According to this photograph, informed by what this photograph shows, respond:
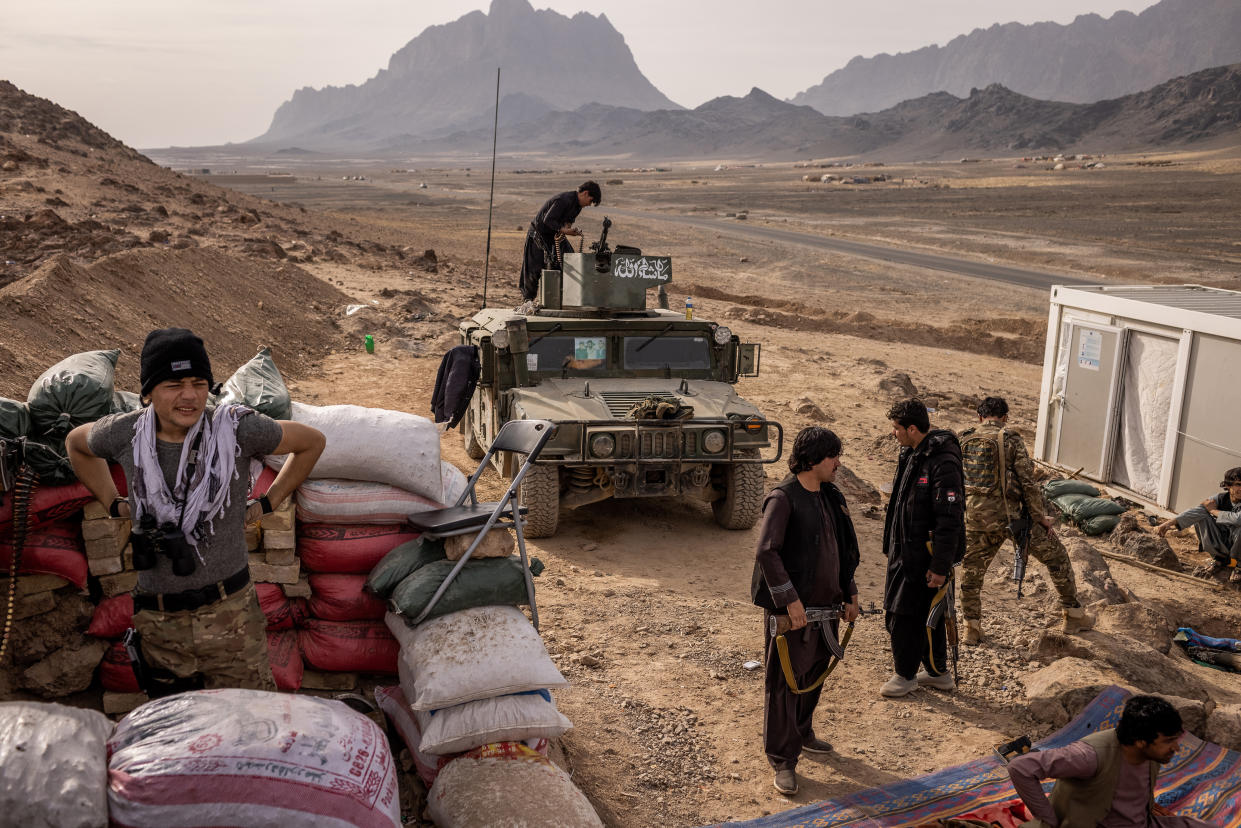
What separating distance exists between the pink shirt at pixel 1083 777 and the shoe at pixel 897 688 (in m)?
1.73

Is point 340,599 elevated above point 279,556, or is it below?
below

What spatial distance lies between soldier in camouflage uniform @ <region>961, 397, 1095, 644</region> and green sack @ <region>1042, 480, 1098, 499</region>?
3.56m

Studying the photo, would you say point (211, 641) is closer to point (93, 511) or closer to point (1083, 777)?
point (93, 511)

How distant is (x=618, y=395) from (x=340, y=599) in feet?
12.8

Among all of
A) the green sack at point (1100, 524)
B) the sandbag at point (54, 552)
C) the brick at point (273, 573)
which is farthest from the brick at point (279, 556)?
the green sack at point (1100, 524)

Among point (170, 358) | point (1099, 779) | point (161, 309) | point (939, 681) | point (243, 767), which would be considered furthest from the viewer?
point (161, 309)

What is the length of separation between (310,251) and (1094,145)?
3975 inches

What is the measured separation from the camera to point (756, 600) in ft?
15.0

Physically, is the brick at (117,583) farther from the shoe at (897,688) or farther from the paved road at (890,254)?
the paved road at (890,254)

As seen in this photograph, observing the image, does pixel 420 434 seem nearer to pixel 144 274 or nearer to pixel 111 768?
pixel 111 768

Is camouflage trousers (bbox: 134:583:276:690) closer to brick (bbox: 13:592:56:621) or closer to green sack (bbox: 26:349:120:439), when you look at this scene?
brick (bbox: 13:592:56:621)

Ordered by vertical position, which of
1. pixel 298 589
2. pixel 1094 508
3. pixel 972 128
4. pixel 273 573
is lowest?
pixel 1094 508

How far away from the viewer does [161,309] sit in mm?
14016

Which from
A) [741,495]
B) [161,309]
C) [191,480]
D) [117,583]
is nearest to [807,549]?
[191,480]
